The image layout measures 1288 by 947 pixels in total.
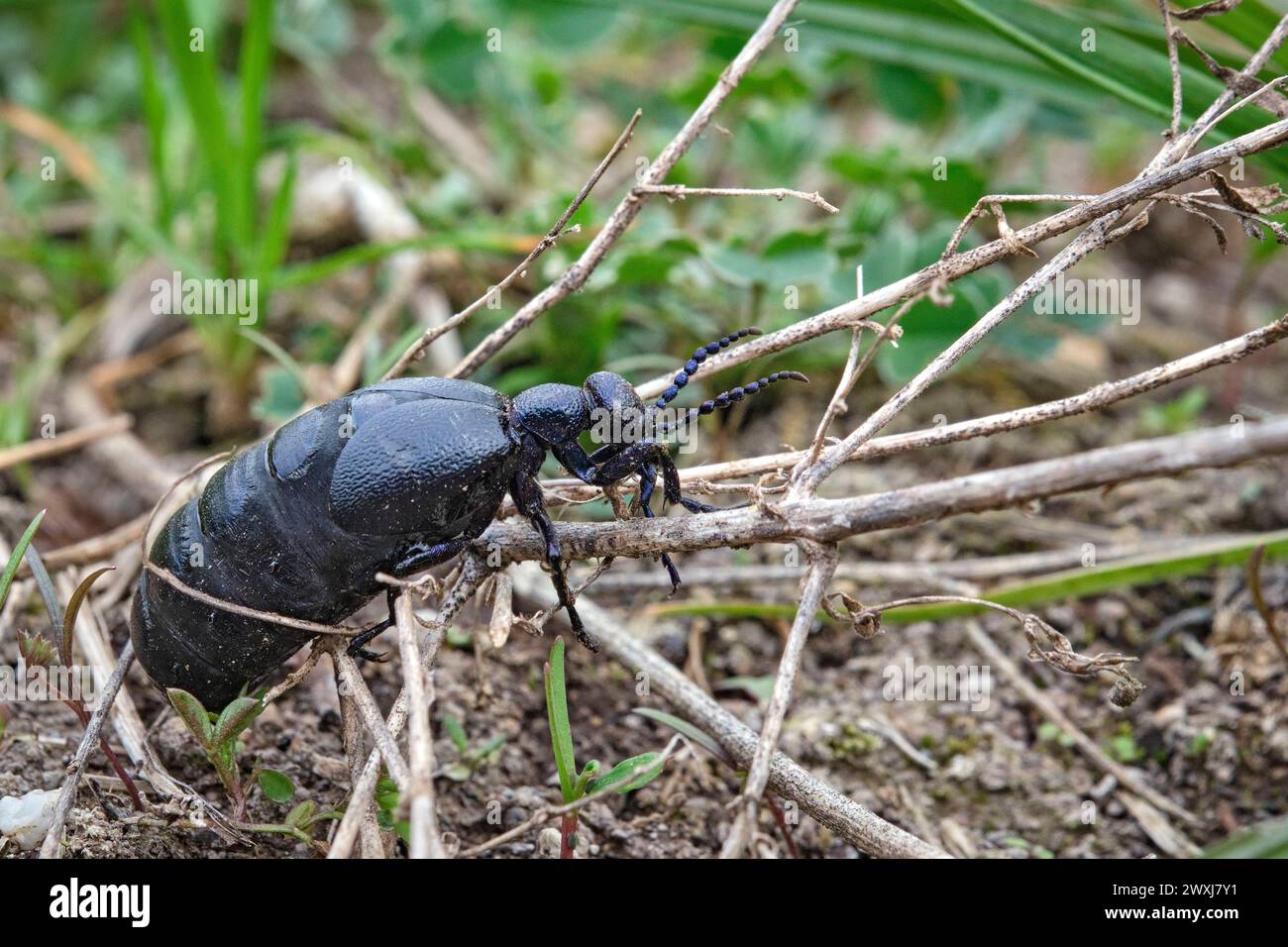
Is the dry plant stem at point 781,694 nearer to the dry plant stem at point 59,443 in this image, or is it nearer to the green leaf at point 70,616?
the green leaf at point 70,616

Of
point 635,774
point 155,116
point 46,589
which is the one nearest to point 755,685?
point 635,774

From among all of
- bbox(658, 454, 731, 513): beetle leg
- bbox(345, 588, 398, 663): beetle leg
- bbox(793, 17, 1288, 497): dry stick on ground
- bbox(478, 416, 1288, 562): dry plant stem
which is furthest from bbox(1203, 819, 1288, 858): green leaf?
bbox(345, 588, 398, 663): beetle leg

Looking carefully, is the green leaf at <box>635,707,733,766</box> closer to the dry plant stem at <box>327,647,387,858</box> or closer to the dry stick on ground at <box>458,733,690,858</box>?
the dry stick on ground at <box>458,733,690,858</box>

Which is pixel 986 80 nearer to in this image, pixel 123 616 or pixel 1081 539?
pixel 1081 539

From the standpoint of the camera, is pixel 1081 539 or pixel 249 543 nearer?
pixel 249 543

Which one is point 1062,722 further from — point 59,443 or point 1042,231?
point 59,443

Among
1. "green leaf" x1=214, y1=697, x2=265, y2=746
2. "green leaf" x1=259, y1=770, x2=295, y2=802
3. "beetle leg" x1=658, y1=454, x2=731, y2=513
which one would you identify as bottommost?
"green leaf" x1=259, y1=770, x2=295, y2=802
